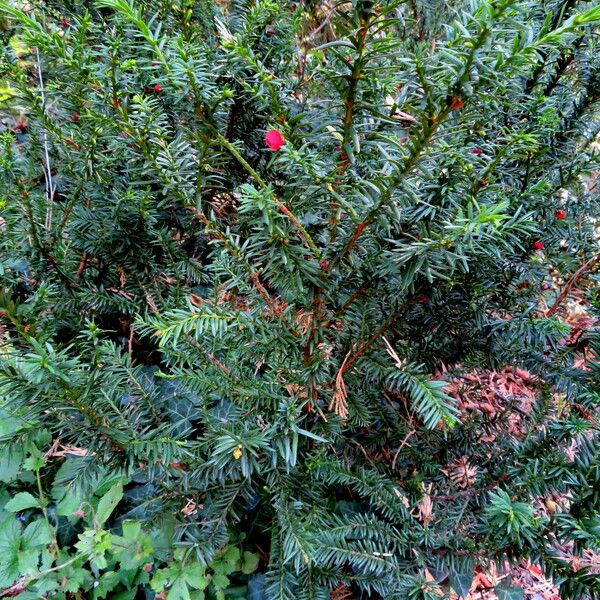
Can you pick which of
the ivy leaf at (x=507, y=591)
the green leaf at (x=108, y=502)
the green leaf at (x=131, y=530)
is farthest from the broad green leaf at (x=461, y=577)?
the green leaf at (x=108, y=502)

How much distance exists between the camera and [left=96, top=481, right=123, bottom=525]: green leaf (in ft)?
4.52

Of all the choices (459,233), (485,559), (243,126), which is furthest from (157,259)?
(485,559)

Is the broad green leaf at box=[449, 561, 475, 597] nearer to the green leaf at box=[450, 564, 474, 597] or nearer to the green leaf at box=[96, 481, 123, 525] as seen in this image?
the green leaf at box=[450, 564, 474, 597]

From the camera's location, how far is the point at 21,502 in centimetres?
147

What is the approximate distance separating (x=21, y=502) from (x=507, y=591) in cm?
163

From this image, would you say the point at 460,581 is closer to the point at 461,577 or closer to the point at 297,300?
the point at 461,577

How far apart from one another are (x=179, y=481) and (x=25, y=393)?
18.1 inches

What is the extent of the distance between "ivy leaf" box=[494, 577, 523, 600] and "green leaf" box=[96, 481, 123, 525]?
128 cm

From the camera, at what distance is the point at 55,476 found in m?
1.56

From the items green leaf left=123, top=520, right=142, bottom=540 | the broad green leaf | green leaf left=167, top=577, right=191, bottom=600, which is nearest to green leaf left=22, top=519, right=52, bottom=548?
green leaf left=123, top=520, right=142, bottom=540

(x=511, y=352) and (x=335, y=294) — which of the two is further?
(x=511, y=352)

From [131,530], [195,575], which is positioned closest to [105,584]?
[131,530]

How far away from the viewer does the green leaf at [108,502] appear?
1.38m

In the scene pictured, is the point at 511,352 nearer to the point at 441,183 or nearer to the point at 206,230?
the point at 441,183
